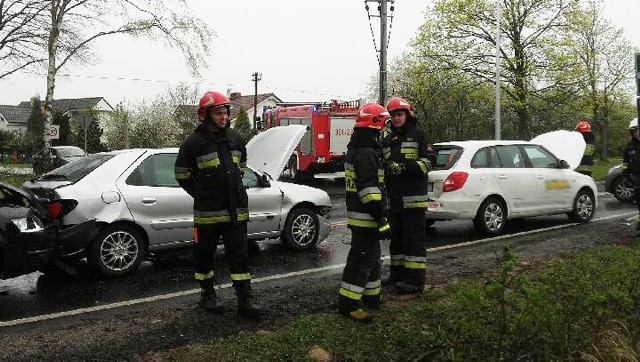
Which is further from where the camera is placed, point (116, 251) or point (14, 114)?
point (14, 114)

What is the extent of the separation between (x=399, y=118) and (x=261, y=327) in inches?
91.9

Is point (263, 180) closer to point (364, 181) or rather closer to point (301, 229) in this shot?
→ point (301, 229)

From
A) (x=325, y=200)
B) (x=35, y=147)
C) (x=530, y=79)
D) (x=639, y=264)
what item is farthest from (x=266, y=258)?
(x=35, y=147)

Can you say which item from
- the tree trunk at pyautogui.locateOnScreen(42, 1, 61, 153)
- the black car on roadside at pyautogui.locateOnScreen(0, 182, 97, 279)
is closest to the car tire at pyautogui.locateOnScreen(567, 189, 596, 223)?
the black car on roadside at pyautogui.locateOnScreen(0, 182, 97, 279)

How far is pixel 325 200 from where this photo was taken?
8031 millimetres

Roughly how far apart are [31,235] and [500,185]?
6.44 m

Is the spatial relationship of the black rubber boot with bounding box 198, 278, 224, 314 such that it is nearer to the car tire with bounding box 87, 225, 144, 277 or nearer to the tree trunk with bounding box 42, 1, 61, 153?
the car tire with bounding box 87, 225, 144, 277

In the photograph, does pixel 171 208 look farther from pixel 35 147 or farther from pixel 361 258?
pixel 35 147

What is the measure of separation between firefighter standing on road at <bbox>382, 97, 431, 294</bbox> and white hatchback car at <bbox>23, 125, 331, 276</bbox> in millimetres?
2258

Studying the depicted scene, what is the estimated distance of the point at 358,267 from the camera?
15.3 feet

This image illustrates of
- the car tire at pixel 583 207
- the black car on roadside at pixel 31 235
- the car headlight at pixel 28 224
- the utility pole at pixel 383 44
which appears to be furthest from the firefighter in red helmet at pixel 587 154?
the car headlight at pixel 28 224

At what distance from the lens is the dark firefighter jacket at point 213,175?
466 cm

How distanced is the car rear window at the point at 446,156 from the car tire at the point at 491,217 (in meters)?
0.79

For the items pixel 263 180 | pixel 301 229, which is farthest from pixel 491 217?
pixel 263 180
